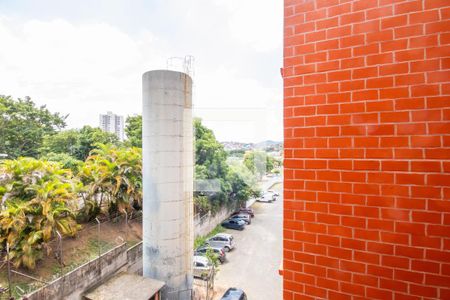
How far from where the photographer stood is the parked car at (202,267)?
434 inches

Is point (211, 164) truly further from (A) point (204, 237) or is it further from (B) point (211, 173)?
(A) point (204, 237)

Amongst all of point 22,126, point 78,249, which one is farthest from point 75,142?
point 78,249

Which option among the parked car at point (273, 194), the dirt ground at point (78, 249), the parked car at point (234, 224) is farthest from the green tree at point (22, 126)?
the parked car at point (273, 194)

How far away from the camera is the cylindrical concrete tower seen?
8477mm

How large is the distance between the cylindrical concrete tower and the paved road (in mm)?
3557

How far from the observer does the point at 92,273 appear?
8125 millimetres

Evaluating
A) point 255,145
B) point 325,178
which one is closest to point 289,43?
point 325,178

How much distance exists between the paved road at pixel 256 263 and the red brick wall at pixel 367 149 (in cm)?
1041

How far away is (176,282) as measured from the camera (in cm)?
867

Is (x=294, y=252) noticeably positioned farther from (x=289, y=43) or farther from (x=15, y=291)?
(x=15, y=291)

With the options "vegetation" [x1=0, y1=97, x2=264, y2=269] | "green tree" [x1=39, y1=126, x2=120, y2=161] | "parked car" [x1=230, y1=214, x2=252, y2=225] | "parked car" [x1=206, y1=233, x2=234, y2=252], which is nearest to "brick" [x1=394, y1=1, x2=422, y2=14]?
"vegetation" [x1=0, y1=97, x2=264, y2=269]

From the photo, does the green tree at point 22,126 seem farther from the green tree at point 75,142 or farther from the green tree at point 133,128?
the green tree at point 133,128

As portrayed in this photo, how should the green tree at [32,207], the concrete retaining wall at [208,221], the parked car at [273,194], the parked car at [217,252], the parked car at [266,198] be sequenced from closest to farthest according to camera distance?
the green tree at [32,207] < the parked car at [217,252] < the concrete retaining wall at [208,221] < the parked car at [266,198] < the parked car at [273,194]

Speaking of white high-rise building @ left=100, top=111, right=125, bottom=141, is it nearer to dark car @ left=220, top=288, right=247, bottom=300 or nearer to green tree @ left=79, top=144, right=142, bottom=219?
green tree @ left=79, top=144, right=142, bottom=219
